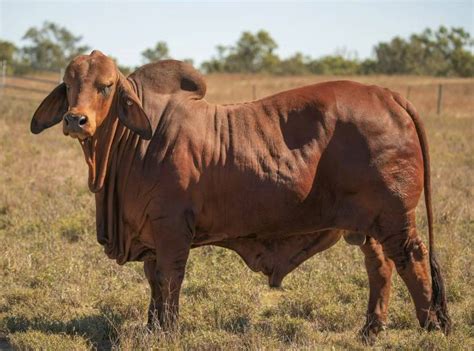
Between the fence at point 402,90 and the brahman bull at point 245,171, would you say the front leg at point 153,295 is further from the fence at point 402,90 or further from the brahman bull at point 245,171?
the fence at point 402,90

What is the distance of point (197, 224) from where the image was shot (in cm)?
570

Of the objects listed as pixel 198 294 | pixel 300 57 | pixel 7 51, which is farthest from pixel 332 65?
pixel 198 294

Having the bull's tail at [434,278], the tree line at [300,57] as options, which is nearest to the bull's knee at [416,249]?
the bull's tail at [434,278]

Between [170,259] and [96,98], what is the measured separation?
1280 mm

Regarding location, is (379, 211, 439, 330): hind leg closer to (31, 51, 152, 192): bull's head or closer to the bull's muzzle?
(31, 51, 152, 192): bull's head

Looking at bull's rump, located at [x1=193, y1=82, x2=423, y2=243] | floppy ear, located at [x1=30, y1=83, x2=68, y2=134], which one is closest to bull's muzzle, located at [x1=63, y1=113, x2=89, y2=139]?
floppy ear, located at [x1=30, y1=83, x2=68, y2=134]

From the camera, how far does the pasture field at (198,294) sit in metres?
5.71

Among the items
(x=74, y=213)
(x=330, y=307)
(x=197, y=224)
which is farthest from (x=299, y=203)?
(x=74, y=213)

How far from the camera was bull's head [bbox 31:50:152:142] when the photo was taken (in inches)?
207

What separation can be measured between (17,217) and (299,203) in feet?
15.8

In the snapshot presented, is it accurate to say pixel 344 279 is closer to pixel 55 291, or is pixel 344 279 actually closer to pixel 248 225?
pixel 248 225

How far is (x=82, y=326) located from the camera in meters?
6.09

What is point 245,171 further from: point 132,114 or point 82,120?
point 82,120

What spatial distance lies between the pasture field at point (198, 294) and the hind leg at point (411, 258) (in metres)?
0.18
